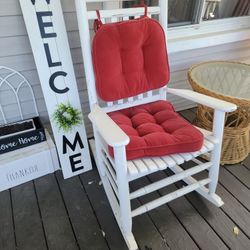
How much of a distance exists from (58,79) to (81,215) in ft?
2.34

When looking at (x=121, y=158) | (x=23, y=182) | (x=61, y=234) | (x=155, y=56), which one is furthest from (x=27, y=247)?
(x=155, y=56)

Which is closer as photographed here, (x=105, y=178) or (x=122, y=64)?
(x=122, y=64)

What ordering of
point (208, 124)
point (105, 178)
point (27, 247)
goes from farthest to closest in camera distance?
point (208, 124)
point (105, 178)
point (27, 247)

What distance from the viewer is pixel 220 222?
1183 mm

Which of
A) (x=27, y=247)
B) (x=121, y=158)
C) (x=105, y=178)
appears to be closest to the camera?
(x=121, y=158)

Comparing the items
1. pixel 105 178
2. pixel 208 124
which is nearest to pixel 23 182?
pixel 105 178

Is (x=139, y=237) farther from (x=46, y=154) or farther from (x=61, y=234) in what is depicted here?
(x=46, y=154)

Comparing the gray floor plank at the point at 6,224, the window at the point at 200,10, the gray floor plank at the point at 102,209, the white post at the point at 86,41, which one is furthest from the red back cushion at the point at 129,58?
the gray floor plank at the point at 6,224

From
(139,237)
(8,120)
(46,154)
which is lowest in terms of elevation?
(139,237)

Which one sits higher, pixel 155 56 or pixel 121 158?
pixel 155 56

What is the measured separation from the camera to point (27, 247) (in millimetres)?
1091

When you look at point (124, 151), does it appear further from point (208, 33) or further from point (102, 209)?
point (208, 33)

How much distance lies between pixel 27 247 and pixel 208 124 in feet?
3.87

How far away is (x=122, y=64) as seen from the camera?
46.2 inches
